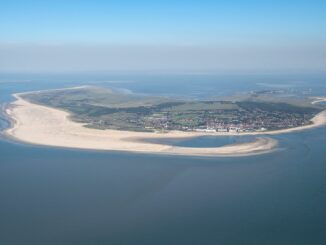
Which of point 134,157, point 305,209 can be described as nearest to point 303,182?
point 305,209

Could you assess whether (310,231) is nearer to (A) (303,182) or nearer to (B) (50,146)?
(A) (303,182)

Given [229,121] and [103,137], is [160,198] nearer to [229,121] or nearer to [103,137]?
[103,137]

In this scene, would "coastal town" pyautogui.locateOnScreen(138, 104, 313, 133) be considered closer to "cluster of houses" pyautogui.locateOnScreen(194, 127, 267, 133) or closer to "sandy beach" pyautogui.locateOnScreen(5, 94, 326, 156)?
"cluster of houses" pyautogui.locateOnScreen(194, 127, 267, 133)

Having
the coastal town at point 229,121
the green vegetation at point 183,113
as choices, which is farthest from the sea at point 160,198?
the green vegetation at point 183,113

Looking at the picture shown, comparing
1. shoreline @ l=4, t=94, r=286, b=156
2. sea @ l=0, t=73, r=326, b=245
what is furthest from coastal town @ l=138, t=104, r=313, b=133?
sea @ l=0, t=73, r=326, b=245

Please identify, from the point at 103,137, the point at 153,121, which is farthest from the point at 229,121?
the point at 103,137

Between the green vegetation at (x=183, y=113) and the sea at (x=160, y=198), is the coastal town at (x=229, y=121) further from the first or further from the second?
the sea at (x=160, y=198)
